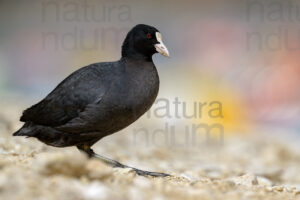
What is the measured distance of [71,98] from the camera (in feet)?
17.2

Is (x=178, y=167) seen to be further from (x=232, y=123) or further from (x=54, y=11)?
(x=54, y=11)

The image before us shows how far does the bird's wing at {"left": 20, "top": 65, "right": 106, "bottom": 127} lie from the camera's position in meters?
5.11

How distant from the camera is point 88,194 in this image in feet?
10.4

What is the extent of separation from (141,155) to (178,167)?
1.39m

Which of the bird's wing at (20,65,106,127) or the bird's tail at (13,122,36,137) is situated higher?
the bird's wing at (20,65,106,127)

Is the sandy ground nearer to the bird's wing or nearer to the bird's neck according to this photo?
the bird's wing

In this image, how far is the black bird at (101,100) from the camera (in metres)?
5.02

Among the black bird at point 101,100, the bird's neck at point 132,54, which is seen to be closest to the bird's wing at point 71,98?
the black bird at point 101,100

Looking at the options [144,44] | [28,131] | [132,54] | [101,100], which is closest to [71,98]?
[101,100]

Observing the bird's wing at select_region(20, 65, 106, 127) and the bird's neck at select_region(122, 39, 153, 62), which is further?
the bird's neck at select_region(122, 39, 153, 62)

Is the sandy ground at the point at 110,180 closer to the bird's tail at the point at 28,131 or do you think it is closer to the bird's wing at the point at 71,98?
the bird's tail at the point at 28,131

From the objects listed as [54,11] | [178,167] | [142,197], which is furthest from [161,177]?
[54,11]

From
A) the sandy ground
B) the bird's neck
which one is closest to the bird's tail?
the sandy ground

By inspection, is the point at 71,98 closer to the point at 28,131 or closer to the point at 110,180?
the point at 28,131
